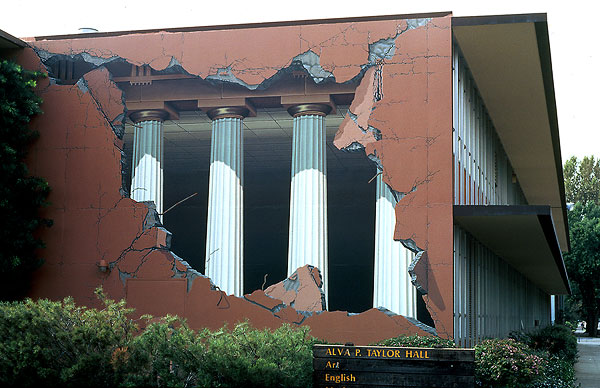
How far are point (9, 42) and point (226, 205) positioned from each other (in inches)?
284

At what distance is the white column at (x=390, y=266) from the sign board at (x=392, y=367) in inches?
241

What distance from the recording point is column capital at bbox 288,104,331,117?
2080cm

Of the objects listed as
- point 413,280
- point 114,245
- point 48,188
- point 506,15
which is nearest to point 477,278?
point 413,280

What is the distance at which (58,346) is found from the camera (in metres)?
13.1

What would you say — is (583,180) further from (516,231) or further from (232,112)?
(232,112)

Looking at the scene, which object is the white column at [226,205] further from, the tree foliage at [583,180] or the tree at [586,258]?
the tree foliage at [583,180]

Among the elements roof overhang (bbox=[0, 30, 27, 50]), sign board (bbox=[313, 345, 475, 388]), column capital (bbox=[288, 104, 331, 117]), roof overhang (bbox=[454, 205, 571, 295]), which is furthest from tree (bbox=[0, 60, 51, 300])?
roof overhang (bbox=[454, 205, 571, 295])

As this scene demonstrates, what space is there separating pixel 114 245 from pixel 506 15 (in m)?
11.1

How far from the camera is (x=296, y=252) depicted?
20.3 m

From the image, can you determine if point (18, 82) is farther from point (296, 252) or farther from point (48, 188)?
point (296, 252)

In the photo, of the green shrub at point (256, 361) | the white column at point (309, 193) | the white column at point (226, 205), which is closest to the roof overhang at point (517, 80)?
the white column at point (309, 193)

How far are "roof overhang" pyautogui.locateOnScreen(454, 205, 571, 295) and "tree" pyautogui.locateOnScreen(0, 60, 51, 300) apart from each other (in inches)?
416

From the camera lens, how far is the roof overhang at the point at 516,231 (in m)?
18.2

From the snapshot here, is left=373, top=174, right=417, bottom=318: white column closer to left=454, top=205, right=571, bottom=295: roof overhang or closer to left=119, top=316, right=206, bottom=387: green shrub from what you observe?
left=454, top=205, right=571, bottom=295: roof overhang
